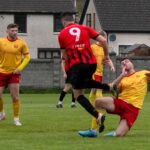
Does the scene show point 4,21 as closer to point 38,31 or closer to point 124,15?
point 38,31

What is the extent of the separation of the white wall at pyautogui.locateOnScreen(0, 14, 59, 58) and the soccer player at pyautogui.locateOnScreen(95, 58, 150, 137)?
1853 inches

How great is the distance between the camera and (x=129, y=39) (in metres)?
62.6

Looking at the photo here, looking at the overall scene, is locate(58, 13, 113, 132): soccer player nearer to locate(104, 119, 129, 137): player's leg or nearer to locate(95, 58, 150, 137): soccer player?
locate(95, 58, 150, 137): soccer player

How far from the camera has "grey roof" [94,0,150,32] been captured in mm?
61719

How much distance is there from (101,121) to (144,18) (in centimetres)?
5167

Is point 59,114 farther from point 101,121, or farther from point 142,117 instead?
point 101,121

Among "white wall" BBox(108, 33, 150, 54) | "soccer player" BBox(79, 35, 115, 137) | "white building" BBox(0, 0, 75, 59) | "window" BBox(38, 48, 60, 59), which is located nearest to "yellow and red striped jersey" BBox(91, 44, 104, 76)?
"soccer player" BBox(79, 35, 115, 137)

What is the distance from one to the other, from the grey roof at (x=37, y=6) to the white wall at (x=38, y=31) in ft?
1.88

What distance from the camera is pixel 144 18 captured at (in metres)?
63.2

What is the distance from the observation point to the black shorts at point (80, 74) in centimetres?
1228

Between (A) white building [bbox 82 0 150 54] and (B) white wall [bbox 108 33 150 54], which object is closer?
(A) white building [bbox 82 0 150 54]

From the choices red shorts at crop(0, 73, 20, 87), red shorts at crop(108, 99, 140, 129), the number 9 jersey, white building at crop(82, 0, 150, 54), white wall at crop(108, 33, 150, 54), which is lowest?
white wall at crop(108, 33, 150, 54)

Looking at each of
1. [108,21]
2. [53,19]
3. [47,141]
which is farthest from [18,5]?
[47,141]

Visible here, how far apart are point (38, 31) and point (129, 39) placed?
8336 millimetres
